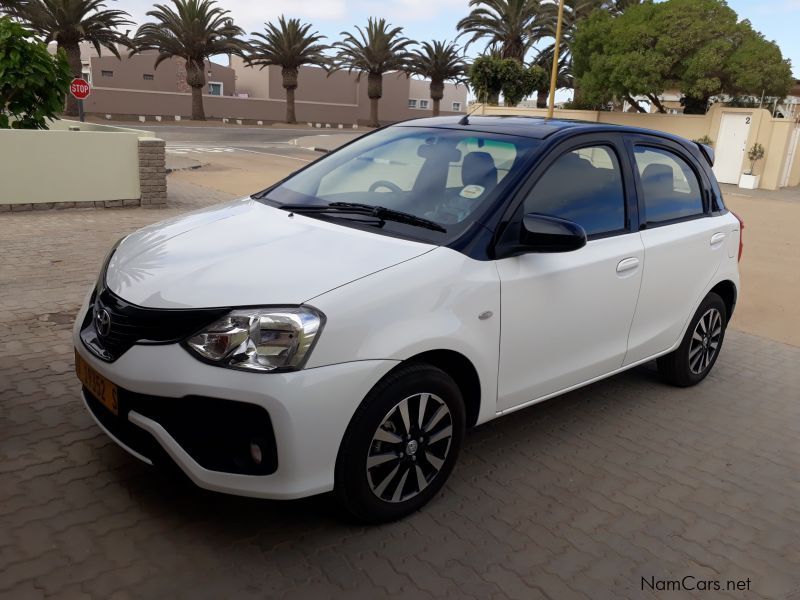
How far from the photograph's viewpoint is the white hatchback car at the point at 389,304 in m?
2.57

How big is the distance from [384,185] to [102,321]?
161cm

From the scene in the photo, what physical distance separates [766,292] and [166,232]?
7.13 metres

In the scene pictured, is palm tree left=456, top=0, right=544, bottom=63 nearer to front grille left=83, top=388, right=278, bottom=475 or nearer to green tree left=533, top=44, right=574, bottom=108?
green tree left=533, top=44, right=574, bottom=108

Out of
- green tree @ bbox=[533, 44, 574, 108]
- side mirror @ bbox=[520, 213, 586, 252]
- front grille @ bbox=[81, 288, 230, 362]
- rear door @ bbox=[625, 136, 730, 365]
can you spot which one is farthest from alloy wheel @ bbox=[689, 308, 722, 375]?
green tree @ bbox=[533, 44, 574, 108]

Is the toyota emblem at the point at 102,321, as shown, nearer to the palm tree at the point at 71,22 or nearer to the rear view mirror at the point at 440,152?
the rear view mirror at the point at 440,152

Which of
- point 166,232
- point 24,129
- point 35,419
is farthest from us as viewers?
point 24,129

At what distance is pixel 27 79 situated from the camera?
10008 millimetres

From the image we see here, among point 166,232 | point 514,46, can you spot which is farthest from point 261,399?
point 514,46

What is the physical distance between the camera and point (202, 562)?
2.72 metres

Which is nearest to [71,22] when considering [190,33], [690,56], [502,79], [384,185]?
[190,33]

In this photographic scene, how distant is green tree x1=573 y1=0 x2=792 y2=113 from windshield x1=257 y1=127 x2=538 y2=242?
26.0m

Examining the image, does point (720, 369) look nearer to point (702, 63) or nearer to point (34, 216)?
point (34, 216)

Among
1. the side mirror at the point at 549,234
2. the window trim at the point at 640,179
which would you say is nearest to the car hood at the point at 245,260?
the side mirror at the point at 549,234

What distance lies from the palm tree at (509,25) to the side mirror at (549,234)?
128ft
